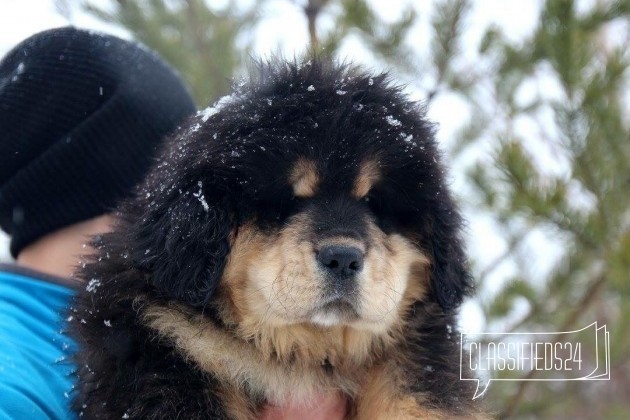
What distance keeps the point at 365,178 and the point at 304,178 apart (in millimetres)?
189

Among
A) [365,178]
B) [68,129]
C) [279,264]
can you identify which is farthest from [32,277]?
[365,178]

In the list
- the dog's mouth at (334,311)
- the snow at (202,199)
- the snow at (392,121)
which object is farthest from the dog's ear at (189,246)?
the snow at (392,121)

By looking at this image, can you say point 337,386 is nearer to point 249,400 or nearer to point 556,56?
point 249,400

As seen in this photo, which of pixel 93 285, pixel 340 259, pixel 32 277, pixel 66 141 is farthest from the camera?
pixel 66 141

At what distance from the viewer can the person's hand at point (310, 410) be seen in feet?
8.27

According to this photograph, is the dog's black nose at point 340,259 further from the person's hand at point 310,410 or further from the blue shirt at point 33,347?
the blue shirt at point 33,347

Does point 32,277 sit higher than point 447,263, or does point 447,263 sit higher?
point 447,263

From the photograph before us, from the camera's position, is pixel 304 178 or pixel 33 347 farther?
pixel 33 347

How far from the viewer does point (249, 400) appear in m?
2.48

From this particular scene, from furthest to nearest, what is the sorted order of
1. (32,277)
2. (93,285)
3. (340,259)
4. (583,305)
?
(583,305), (32,277), (93,285), (340,259)

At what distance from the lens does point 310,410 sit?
2537mm

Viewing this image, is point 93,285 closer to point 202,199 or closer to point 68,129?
point 202,199

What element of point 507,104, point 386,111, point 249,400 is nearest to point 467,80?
point 507,104

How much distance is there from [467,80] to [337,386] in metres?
1.94
